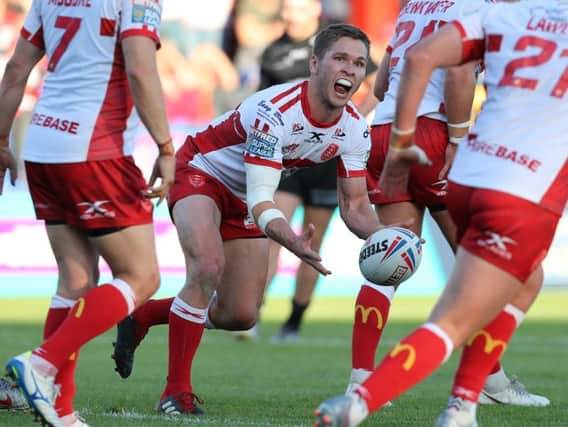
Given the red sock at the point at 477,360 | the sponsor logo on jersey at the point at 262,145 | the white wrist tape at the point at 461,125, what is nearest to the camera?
the red sock at the point at 477,360

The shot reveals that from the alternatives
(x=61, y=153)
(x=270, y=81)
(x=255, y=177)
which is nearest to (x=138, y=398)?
(x=255, y=177)

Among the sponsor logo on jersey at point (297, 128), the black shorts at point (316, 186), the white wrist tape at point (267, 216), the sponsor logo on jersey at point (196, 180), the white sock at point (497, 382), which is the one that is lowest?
the black shorts at point (316, 186)

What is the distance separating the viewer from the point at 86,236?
5.92m

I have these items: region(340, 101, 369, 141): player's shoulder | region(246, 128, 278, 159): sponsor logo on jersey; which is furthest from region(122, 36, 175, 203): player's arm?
region(340, 101, 369, 141): player's shoulder

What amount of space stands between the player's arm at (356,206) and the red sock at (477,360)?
4.99ft

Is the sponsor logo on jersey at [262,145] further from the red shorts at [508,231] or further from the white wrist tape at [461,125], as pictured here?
the red shorts at [508,231]

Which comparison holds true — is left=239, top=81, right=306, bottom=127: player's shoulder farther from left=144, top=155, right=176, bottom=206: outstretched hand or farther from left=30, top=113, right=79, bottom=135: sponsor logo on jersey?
left=30, top=113, right=79, bottom=135: sponsor logo on jersey

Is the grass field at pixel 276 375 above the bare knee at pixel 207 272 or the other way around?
the other way around

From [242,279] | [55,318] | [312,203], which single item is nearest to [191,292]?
[242,279]

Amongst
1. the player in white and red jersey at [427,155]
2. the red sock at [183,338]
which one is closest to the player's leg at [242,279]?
the red sock at [183,338]

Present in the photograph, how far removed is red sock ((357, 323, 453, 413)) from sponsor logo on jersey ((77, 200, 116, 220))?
4.59ft

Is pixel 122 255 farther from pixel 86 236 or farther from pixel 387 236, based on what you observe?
pixel 387 236

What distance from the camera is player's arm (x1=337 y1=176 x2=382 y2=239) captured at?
22.7 ft

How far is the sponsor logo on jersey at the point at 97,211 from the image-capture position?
18.4 feet
